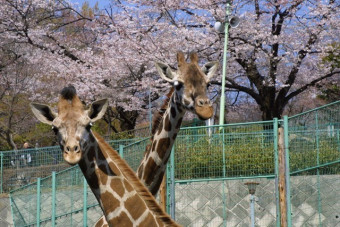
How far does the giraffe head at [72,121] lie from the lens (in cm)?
559

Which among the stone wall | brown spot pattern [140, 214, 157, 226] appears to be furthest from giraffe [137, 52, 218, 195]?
the stone wall

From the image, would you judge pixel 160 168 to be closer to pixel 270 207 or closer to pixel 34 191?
pixel 270 207

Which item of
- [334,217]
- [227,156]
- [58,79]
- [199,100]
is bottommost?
[334,217]

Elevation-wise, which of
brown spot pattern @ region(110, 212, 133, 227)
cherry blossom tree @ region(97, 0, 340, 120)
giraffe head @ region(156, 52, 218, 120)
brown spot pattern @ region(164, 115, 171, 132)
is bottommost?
brown spot pattern @ region(110, 212, 133, 227)

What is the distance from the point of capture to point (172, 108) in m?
8.14

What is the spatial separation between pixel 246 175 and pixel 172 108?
566 centimetres

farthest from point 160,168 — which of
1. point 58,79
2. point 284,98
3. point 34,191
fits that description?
point 58,79

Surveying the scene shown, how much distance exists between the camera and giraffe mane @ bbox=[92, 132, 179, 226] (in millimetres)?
5312

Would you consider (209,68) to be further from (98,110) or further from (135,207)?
(135,207)

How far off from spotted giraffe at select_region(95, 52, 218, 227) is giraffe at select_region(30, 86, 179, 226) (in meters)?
1.76

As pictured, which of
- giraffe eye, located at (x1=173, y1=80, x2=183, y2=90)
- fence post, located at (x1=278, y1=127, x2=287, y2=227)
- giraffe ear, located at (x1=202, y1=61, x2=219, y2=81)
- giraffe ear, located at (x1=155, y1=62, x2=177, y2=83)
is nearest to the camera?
giraffe eye, located at (x1=173, y1=80, x2=183, y2=90)

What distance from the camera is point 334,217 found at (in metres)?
12.8

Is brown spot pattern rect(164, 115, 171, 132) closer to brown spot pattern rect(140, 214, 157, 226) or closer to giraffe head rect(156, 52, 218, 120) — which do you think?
giraffe head rect(156, 52, 218, 120)

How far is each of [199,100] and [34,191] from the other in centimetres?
936
